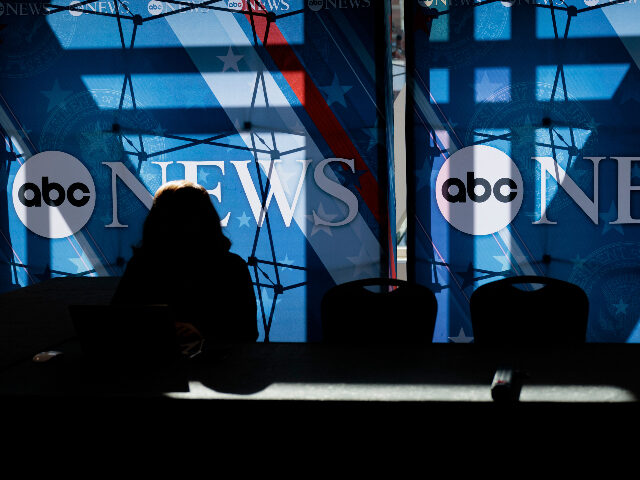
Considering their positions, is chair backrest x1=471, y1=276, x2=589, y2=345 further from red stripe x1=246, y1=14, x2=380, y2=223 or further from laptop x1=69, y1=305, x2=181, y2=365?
red stripe x1=246, y1=14, x2=380, y2=223

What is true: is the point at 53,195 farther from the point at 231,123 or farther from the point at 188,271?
the point at 188,271

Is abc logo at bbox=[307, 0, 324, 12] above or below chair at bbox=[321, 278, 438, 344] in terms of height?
above

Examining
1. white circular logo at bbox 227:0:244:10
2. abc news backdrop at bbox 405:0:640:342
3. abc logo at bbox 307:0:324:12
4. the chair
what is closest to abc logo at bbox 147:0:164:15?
white circular logo at bbox 227:0:244:10

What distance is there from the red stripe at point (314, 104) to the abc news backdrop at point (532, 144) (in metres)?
0.26

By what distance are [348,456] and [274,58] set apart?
2.65 metres

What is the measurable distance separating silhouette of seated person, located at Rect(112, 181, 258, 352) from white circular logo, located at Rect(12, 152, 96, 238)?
168 cm

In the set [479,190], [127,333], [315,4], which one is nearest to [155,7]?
[315,4]

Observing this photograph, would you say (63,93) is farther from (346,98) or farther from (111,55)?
(346,98)

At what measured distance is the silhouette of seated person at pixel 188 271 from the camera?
7.48 ft

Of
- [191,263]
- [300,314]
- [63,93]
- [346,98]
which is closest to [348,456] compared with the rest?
[191,263]

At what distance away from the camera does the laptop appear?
1.63m

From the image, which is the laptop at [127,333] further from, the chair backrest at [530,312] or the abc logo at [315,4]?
the abc logo at [315,4]

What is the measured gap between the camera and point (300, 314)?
12.3 feet

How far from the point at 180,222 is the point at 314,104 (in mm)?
1599
